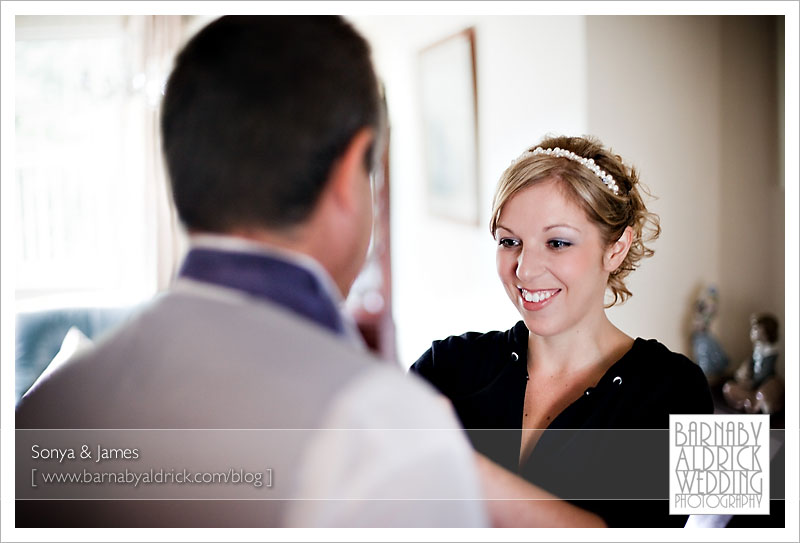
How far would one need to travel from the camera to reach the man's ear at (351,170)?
674 millimetres

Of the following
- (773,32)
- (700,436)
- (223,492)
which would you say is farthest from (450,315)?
(773,32)

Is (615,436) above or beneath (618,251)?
beneath

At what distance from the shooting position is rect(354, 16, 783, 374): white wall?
1.18 metres

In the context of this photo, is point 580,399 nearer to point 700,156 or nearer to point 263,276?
point 700,156

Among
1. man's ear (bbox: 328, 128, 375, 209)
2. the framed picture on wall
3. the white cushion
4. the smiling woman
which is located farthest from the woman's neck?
the white cushion

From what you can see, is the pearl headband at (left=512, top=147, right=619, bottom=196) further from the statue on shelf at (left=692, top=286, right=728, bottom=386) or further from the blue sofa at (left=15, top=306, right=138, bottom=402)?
the blue sofa at (left=15, top=306, right=138, bottom=402)

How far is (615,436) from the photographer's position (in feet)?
3.58

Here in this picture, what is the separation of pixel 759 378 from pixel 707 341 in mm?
103

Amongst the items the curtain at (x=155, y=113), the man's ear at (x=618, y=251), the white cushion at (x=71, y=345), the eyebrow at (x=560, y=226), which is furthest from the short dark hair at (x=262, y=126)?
the white cushion at (x=71, y=345)

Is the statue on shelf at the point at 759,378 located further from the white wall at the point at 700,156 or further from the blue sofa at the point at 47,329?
the blue sofa at the point at 47,329

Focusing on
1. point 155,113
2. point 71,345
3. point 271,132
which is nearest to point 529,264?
point 271,132

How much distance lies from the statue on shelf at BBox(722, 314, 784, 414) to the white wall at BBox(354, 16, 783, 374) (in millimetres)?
24
